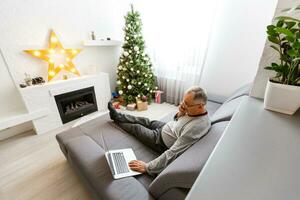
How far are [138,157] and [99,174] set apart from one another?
357mm

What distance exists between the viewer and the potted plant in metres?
0.72

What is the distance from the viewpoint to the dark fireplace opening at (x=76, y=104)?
98.7 inches

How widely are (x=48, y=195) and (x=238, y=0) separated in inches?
128

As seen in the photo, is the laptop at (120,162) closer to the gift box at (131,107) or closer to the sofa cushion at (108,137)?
the sofa cushion at (108,137)

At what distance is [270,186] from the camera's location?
1.36 ft

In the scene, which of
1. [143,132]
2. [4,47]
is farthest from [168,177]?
[4,47]

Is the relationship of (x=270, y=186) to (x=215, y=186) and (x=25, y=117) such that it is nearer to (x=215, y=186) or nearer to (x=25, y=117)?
(x=215, y=186)

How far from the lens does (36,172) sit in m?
1.66

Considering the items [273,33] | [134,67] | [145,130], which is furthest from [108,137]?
[134,67]

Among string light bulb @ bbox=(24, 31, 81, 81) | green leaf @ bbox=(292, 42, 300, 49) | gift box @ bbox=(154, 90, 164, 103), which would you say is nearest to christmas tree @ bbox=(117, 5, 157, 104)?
gift box @ bbox=(154, 90, 164, 103)

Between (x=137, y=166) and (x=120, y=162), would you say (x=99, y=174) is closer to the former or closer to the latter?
(x=120, y=162)

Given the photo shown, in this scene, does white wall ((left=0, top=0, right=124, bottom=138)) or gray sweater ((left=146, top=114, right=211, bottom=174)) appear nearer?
gray sweater ((left=146, top=114, right=211, bottom=174))

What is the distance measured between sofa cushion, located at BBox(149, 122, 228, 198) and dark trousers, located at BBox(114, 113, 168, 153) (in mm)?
490

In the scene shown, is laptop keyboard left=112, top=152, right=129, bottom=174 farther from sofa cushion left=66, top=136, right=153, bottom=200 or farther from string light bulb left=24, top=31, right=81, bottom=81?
string light bulb left=24, top=31, right=81, bottom=81
